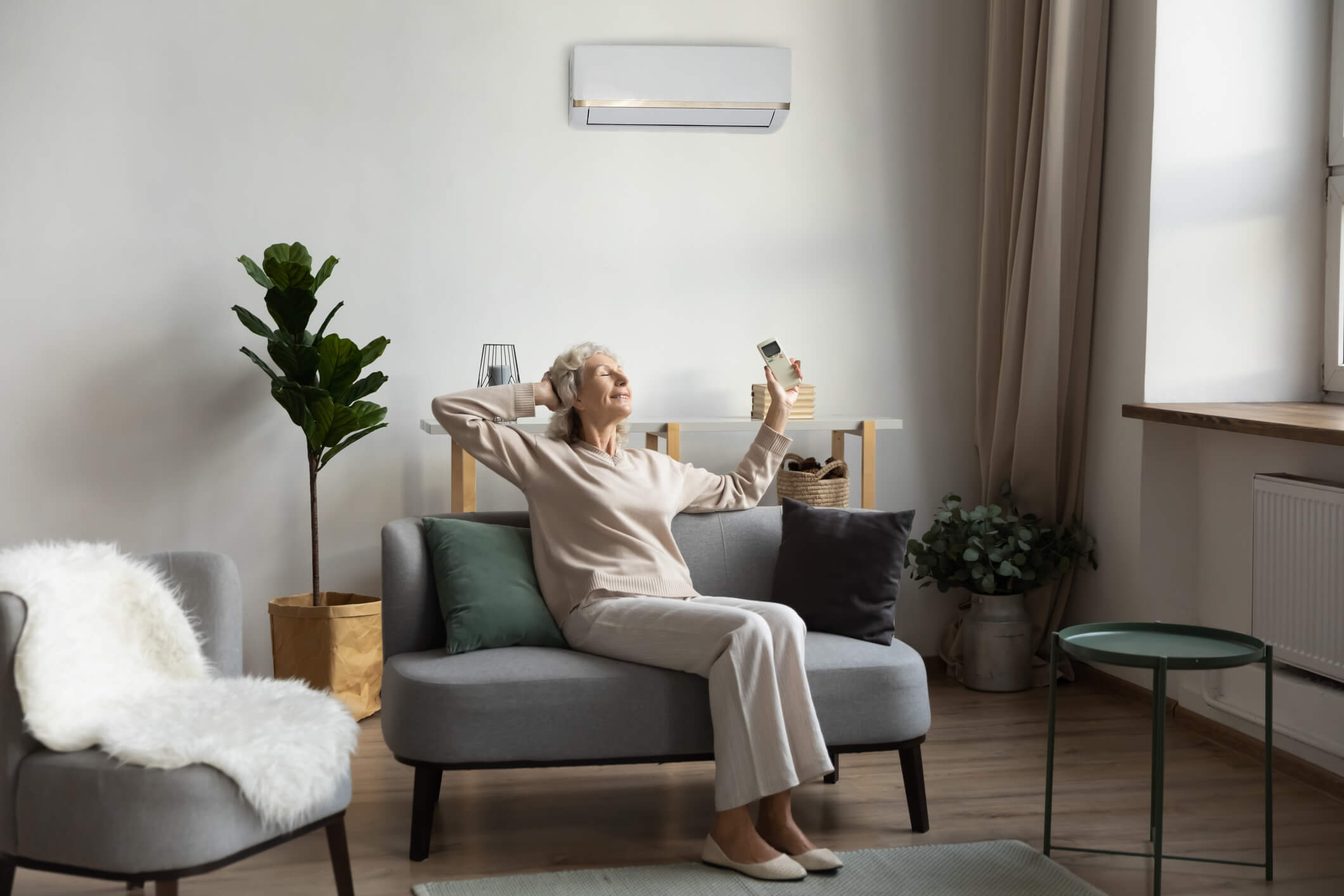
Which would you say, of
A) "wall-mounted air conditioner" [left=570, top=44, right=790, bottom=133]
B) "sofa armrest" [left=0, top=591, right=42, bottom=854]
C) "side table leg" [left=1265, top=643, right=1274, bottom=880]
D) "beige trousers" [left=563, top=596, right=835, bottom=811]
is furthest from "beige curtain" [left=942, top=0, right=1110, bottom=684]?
"sofa armrest" [left=0, top=591, right=42, bottom=854]

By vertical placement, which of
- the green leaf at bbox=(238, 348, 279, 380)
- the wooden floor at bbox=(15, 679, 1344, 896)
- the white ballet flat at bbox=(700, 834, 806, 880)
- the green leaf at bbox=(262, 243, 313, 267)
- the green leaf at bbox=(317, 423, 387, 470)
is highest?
the green leaf at bbox=(262, 243, 313, 267)

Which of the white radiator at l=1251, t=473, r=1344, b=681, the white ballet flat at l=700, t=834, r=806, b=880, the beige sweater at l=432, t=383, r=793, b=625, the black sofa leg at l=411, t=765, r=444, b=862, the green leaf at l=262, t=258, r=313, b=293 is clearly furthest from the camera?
the green leaf at l=262, t=258, r=313, b=293

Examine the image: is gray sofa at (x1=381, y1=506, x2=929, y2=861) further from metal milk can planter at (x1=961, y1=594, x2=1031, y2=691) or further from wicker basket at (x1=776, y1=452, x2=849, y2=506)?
metal milk can planter at (x1=961, y1=594, x2=1031, y2=691)

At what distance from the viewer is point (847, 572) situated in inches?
116

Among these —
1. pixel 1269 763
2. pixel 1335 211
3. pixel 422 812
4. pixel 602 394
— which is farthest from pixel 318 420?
pixel 1335 211

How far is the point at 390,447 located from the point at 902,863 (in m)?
2.21

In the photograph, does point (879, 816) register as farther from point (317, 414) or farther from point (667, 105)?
point (667, 105)

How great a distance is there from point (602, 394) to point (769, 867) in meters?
1.20

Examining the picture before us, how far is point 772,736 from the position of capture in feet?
8.16

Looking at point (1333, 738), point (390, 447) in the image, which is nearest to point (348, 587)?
point (390, 447)

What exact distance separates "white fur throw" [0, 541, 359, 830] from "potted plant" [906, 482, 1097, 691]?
90.4 inches

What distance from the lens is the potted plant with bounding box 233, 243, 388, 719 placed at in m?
3.51

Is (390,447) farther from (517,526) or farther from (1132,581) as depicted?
(1132,581)

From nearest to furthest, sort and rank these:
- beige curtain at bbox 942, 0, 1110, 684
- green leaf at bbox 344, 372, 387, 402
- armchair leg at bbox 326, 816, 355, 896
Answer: armchair leg at bbox 326, 816, 355, 896, green leaf at bbox 344, 372, 387, 402, beige curtain at bbox 942, 0, 1110, 684
